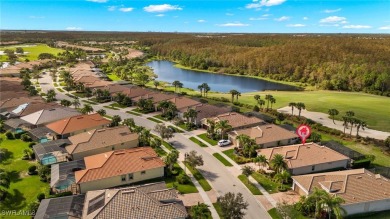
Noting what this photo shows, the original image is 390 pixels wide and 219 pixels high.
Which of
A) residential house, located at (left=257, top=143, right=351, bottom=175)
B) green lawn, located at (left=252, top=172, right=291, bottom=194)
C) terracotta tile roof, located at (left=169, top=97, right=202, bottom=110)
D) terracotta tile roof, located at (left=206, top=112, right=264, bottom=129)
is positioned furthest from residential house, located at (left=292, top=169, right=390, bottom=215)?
terracotta tile roof, located at (left=169, top=97, right=202, bottom=110)

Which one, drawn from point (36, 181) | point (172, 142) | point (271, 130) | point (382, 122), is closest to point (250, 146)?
point (271, 130)

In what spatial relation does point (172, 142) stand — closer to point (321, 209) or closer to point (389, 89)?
point (321, 209)

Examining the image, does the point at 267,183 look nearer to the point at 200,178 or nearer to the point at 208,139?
the point at 200,178

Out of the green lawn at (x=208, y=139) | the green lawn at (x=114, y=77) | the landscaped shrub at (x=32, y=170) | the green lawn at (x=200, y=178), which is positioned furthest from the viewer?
the green lawn at (x=114, y=77)

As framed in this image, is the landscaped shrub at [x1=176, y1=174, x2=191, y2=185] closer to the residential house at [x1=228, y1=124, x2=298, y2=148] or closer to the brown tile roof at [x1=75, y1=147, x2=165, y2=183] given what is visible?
the brown tile roof at [x1=75, y1=147, x2=165, y2=183]

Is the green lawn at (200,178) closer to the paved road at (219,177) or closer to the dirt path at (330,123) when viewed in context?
the paved road at (219,177)

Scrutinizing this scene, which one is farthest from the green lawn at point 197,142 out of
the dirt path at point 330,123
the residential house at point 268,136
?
the dirt path at point 330,123
